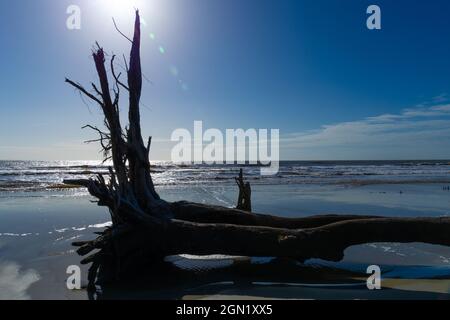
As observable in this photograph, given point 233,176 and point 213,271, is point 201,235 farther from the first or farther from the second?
point 233,176

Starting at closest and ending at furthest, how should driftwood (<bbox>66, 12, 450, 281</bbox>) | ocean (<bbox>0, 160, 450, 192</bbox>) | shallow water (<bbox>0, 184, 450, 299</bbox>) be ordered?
shallow water (<bbox>0, 184, 450, 299</bbox>) < driftwood (<bbox>66, 12, 450, 281</bbox>) < ocean (<bbox>0, 160, 450, 192</bbox>)

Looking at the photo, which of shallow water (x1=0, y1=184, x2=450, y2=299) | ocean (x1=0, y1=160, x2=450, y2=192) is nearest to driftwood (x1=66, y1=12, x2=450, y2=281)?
shallow water (x1=0, y1=184, x2=450, y2=299)

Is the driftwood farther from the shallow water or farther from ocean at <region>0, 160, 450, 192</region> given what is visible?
ocean at <region>0, 160, 450, 192</region>

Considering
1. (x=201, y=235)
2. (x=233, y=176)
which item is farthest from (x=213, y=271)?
(x=233, y=176)

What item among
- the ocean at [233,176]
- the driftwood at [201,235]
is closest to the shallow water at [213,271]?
the driftwood at [201,235]

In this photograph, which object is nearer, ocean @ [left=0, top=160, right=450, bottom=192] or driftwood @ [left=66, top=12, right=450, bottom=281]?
driftwood @ [left=66, top=12, right=450, bottom=281]

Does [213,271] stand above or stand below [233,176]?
below

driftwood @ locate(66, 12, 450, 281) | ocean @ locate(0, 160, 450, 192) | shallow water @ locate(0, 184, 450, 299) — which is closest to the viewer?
shallow water @ locate(0, 184, 450, 299)

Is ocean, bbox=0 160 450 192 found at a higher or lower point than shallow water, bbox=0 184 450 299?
higher

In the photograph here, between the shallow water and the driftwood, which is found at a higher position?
the driftwood

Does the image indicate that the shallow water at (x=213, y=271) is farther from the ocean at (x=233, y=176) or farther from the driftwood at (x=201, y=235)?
the ocean at (x=233, y=176)

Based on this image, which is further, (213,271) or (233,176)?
(233,176)
